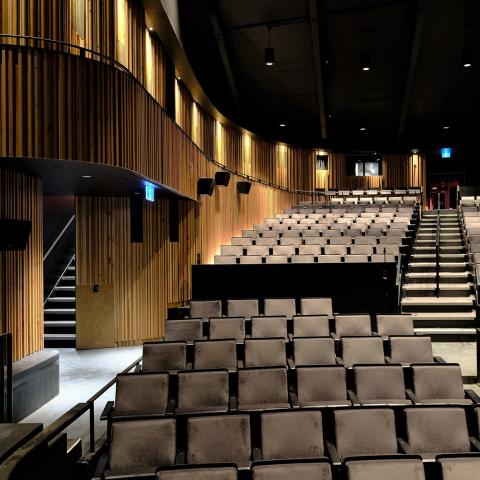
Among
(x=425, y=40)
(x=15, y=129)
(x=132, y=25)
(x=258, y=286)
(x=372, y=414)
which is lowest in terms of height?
(x=372, y=414)

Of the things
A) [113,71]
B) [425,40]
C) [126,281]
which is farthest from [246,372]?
[425,40]

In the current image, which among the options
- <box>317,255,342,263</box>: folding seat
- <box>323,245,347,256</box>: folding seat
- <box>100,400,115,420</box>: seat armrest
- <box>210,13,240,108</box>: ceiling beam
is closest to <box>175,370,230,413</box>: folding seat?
<box>100,400,115,420</box>: seat armrest

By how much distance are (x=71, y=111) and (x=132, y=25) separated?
7.41ft

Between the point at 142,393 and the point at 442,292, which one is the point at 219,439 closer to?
the point at 142,393

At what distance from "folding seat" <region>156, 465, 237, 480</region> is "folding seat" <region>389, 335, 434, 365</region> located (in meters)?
2.54

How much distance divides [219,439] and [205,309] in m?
3.06

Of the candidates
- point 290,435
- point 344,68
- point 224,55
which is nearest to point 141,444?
point 290,435

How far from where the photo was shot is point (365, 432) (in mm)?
3111

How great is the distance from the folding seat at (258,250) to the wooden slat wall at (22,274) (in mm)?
3831

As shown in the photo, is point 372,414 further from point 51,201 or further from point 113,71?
point 51,201

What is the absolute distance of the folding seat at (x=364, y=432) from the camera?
3.09 meters

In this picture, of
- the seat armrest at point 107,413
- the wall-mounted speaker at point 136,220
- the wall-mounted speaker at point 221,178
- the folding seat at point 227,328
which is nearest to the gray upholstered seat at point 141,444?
the seat armrest at point 107,413

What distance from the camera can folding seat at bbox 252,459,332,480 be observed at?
7.92 feet

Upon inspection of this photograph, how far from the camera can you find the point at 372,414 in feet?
10.3
